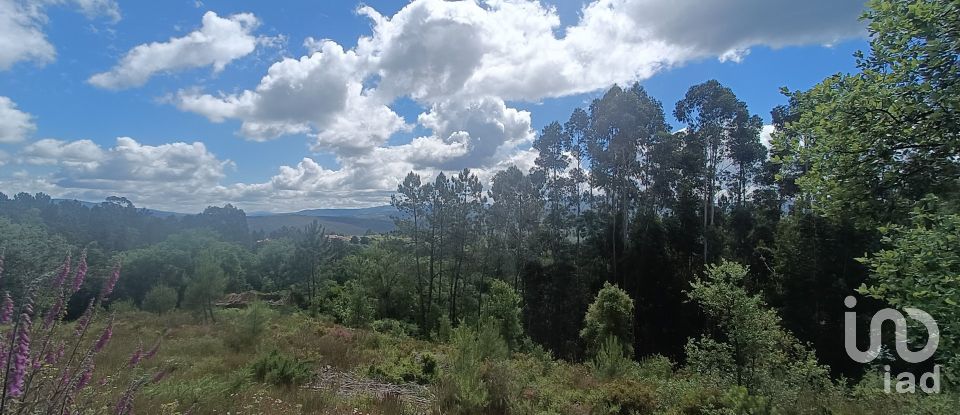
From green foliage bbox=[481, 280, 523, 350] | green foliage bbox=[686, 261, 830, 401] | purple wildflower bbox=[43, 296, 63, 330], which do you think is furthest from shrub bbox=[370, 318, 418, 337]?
purple wildflower bbox=[43, 296, 63, 330]

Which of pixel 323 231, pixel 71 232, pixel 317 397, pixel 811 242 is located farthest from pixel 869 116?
pixel 71 232

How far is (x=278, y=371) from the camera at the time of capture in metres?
7.99

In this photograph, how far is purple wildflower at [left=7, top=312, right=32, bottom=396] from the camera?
154 centimetres

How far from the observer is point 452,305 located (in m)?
35.2

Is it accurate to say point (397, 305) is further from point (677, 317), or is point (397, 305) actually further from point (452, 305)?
point (677, 317)

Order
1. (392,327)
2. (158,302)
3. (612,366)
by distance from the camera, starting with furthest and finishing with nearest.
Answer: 1. (158,302)
2. (392,327)
3. (612,366)

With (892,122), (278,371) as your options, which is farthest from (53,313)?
(892,122)

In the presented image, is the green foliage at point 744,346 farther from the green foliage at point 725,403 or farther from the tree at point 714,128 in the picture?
the tree at point 714,128

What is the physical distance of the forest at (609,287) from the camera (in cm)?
450

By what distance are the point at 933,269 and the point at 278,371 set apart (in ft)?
30.5

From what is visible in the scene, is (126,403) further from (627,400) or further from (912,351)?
(912,351)

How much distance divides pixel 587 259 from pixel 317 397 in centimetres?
2863

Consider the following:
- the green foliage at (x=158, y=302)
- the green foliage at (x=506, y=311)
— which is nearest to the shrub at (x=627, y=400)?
the green foliage at (x=506, y=311)

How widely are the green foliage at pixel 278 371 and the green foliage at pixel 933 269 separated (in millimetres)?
8659
